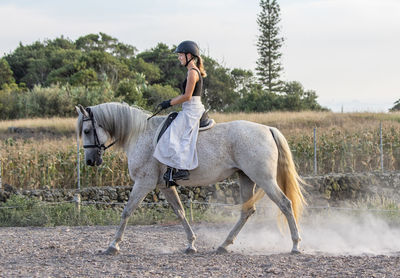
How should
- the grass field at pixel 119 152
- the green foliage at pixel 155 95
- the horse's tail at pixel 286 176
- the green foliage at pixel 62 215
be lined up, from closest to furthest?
the horse's tail at pixel 286 176 → the green foliage at pixel 62 215 → the grass field at pixel 119 152 → the green foliage at pixel 155 95

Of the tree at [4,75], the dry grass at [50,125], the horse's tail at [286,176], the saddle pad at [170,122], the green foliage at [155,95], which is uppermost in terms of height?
the tree at [4,75]

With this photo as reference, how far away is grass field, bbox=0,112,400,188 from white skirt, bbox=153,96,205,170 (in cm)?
698

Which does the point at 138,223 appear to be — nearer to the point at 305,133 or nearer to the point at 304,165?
the point at 304,165

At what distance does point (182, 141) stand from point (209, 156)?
41 cm

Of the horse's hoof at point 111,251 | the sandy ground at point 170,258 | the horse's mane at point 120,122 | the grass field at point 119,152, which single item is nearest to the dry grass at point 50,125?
the grass field at point 119,152

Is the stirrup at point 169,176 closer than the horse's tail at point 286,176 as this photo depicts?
Yes

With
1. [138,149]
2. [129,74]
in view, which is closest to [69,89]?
[129,74]

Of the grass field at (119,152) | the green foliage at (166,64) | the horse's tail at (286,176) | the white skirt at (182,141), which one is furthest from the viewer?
the green foliage at (166,64)

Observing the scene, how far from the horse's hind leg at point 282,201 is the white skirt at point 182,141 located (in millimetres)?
978

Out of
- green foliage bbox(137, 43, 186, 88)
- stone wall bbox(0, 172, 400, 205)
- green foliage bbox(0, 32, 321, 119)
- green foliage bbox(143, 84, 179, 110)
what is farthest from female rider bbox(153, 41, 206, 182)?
green foliage bbox(137, 43, 186, 88)

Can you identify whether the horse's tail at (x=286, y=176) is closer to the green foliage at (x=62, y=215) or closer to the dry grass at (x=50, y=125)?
the green foliage at (x=62, y=215)

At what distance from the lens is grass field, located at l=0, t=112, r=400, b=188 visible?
13250mm

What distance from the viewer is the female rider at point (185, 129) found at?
21.7 ft

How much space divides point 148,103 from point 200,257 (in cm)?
2867
